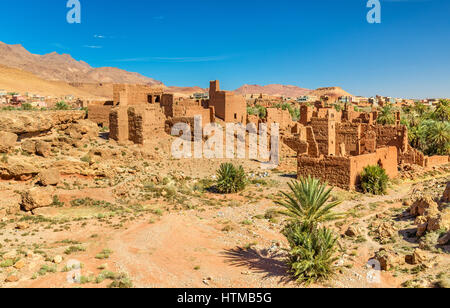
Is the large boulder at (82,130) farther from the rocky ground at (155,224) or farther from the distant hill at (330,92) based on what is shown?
the distant hill at (330,92)

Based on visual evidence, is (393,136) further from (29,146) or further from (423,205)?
(29,146)

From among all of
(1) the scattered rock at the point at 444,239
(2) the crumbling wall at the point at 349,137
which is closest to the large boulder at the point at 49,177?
(1) the scattered rock at the point at 444,239

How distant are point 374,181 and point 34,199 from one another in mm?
16020

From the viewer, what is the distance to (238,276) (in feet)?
29.9

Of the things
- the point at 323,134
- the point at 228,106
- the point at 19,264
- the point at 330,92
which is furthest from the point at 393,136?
the point at 330,92

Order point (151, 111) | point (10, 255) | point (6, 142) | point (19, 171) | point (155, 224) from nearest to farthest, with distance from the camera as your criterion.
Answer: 1. point (10, 255)
2. point (155, 224)
3. point (19, 171)
4. point (6, 142)
5. point (151, 111)

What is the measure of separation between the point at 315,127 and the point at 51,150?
16.1 meters

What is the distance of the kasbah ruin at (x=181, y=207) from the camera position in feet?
29.1

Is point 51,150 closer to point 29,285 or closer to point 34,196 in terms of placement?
point 34,196

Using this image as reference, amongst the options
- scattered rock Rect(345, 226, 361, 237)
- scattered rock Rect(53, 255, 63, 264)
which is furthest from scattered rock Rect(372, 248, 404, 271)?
scattered rock Rect(53, 255, 63, 264)

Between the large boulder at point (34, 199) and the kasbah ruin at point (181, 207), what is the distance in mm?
43

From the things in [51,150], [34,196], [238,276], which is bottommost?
[238,276]

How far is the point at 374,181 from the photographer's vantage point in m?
18.2
